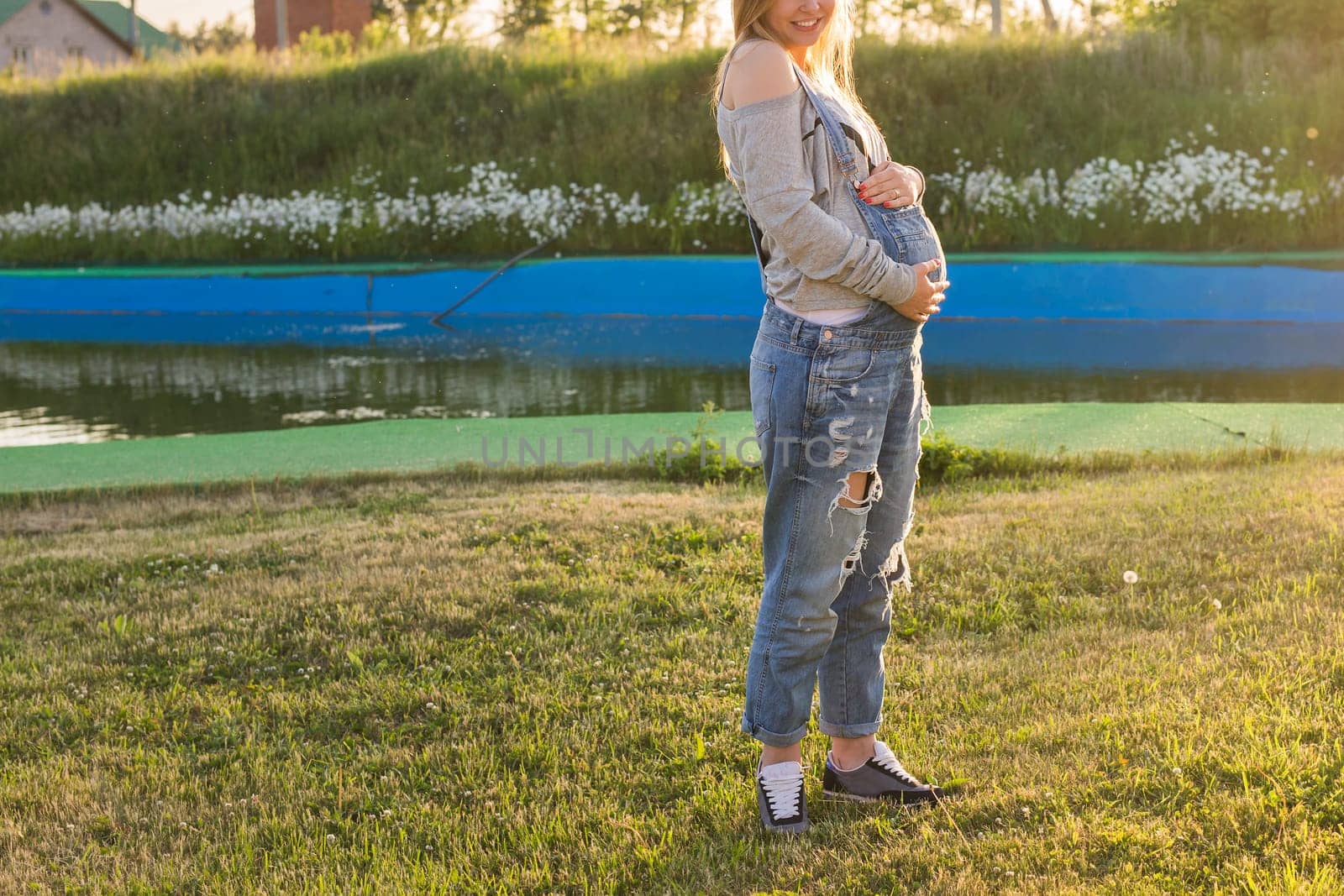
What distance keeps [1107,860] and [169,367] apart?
8222 mm

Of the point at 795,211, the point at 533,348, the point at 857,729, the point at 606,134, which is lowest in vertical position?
the point at 857,729

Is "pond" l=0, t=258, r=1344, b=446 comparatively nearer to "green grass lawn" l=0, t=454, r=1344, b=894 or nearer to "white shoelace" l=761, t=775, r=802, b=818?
"green grass lawn" l=0, t=454, r=1344, b=894

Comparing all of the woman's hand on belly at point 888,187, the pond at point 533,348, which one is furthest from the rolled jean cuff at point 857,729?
the pond at point 533,348

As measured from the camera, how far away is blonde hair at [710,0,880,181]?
2.15 metres

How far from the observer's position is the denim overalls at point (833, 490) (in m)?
2.16

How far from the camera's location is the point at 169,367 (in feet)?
29.7

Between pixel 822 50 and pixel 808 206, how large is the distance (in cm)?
43

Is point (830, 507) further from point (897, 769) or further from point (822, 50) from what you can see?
point (822, 50)

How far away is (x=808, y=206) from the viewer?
2.05 m

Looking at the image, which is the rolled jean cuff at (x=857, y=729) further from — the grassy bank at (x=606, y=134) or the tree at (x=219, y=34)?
the tree at (x=219, y=34)

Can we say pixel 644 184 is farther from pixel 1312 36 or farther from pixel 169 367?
pixel 1312 36

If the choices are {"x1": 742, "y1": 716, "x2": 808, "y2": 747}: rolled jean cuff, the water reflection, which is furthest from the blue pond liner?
{"x1": 742, "y1": 716, "x2": 808, "y2": 747}: rolled jean cuff

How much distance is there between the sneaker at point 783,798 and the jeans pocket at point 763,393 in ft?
2.12

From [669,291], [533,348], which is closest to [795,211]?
[533,348]
